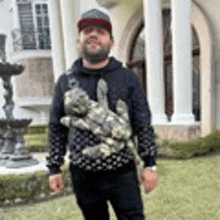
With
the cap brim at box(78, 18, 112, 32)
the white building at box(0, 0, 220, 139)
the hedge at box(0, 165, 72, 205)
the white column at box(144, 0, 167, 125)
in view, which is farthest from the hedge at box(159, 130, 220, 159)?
the cap brim at box(78, 18, 112, 32)

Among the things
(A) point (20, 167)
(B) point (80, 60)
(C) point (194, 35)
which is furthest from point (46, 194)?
(C) point (194, 35)

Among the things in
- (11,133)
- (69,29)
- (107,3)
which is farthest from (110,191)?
(107,3)

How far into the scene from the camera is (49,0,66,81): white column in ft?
41.1

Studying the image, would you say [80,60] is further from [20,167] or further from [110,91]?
[20,167]

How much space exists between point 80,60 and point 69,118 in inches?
20.4

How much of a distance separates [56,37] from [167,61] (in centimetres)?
634

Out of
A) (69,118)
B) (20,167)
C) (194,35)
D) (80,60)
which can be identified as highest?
(194,35)

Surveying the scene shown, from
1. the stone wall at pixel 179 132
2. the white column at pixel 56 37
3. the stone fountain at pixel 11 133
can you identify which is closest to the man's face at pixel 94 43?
the stone fountain at pixel 11 133

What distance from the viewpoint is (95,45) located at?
177cm

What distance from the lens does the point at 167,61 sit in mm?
11953

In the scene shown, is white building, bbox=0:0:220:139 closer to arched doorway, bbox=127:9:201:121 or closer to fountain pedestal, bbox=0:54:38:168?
arched doorway, bbox=127:9:201:121

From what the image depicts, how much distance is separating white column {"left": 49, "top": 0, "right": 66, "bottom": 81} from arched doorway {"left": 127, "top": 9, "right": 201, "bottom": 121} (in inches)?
159

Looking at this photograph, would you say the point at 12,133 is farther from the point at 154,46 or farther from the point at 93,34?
the point at 93,34

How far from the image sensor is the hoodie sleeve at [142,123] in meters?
1.85
